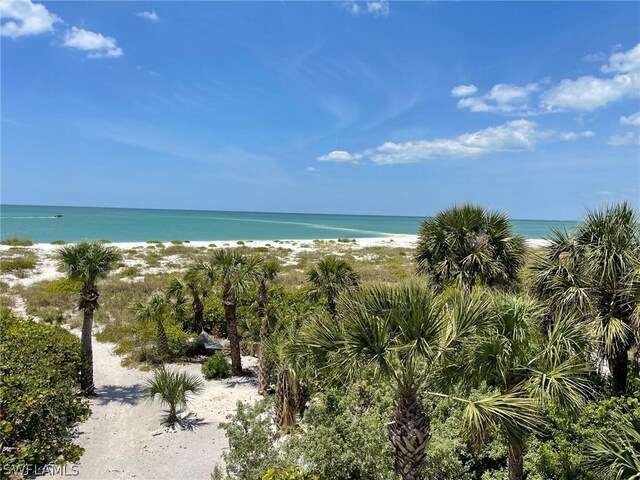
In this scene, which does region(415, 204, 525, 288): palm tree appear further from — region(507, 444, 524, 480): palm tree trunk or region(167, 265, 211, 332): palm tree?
region(167, 265, 211, 332): palm tree

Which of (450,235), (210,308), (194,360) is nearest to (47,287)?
(210,308)

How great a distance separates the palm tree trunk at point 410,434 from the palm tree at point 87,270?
12330 millimetres

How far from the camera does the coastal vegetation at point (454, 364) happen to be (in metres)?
6.22

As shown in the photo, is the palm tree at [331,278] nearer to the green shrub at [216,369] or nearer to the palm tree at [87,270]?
the green shrub at [216,369]

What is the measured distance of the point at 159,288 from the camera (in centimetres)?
3028

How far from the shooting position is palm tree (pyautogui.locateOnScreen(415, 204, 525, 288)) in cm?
1424

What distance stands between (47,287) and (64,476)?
22.7 metres

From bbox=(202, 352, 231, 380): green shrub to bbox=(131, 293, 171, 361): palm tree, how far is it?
103 inches

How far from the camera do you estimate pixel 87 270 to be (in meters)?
14.2

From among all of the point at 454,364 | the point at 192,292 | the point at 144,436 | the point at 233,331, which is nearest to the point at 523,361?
the point at 454,364

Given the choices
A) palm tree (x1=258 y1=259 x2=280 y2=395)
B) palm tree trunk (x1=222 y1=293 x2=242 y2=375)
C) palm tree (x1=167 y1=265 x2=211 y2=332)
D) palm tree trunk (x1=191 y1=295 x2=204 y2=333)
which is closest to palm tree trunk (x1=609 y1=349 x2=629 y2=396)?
palm tree (x1=258 y1=259 x2=280 y2=395)

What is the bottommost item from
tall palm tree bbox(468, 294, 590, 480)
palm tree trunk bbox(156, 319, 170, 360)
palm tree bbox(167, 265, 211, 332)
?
palm tree trunk bbox(156, 319, 170, 360)

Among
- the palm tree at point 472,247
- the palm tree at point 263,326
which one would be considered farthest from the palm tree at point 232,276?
the palm tree at point 472,247

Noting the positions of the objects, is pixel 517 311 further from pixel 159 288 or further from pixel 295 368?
pixel 159 288
